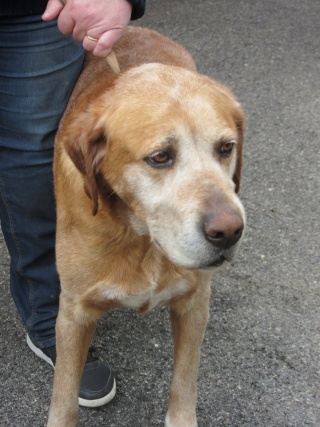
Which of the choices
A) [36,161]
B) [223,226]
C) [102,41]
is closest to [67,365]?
[36,161]

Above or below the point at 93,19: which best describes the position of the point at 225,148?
below

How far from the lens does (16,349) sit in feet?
11.6

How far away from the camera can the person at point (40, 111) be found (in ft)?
8.53

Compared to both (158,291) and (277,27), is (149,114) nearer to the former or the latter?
(158,291)

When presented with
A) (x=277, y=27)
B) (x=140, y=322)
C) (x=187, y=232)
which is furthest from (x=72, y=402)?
(x=277, y=27)

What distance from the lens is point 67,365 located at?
2932mm

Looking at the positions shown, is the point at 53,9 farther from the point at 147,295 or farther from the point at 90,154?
the point at 147,295

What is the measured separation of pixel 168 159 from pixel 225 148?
9.0 inches

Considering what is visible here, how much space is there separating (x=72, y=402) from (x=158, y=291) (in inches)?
24.4

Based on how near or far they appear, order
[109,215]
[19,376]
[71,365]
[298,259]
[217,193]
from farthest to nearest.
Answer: [298,259], [19,376], [71,365], [109,215], [217,193]

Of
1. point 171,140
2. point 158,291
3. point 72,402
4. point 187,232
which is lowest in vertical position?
point 72,402

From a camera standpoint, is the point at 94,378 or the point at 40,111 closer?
the point at 40,111

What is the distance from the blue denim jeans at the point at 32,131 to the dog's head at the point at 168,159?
1.22 feet

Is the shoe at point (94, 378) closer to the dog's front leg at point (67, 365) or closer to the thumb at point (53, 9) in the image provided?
the dog's front leg at point (67, 365)
